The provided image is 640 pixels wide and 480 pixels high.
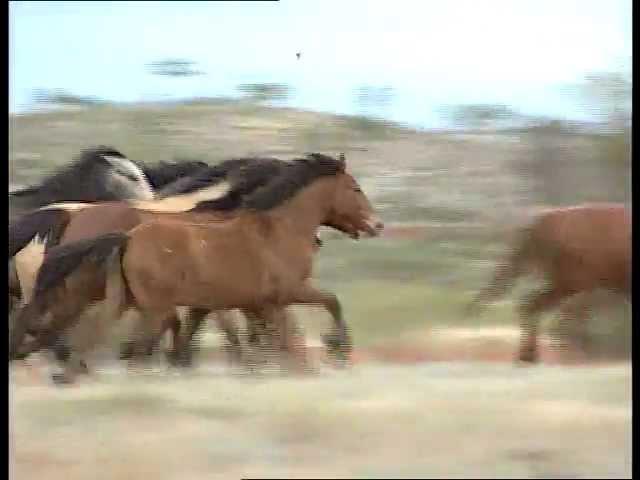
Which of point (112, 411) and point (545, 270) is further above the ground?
point (545, 270)

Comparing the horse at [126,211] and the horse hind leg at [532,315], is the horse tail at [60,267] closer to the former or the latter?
the horse at [126,211]

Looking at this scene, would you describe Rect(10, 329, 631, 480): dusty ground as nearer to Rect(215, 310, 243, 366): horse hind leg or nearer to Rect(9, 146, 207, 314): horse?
Rect(215, 310, 243, 366): horse hind leg

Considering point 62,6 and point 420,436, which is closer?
point 420,436

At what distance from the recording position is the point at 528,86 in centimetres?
100

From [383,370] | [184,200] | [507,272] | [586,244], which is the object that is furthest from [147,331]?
[586,244]

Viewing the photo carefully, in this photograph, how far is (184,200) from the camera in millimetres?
1033

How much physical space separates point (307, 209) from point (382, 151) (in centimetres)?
13

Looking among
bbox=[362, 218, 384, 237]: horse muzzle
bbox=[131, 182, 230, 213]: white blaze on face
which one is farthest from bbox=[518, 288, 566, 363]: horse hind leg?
bbox=[131, 182, 230, 213]: white blaze on face

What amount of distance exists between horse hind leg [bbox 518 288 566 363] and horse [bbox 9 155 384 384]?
0.22 m

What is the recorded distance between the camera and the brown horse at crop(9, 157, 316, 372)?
1.01 m

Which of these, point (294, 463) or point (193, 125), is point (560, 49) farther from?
point (294, 463)

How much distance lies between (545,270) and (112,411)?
58 cm
